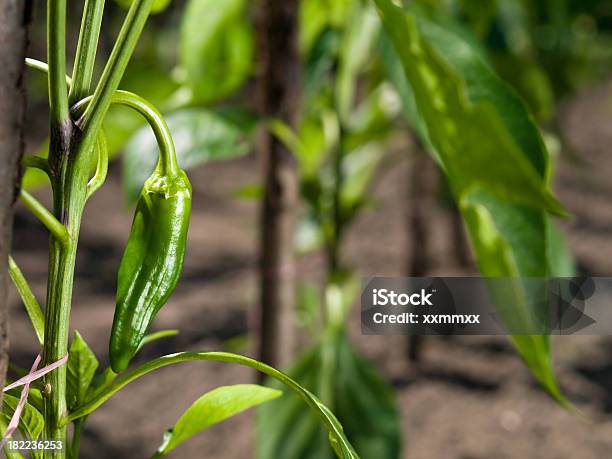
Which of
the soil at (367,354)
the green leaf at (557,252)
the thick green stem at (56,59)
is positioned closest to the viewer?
the thick green stem at (56,59)

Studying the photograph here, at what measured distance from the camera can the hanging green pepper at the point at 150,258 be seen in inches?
8.4

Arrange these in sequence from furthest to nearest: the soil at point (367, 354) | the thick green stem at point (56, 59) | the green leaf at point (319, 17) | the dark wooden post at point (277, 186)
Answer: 1. the soil at point (367, 354)
2. the green leaf at point (319, 17)
3. the dark wooden post at point (277, 186)
4. the thick green stem at point (56, 59)

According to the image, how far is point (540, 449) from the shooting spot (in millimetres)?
1024

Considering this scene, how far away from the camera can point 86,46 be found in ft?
0.67

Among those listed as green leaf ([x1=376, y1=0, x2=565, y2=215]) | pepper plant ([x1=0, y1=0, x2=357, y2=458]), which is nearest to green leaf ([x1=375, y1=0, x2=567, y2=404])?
green leaf ([x1=376, y1=0, x2=565, y2=215])

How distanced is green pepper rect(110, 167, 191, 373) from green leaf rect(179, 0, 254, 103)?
0.42 metres

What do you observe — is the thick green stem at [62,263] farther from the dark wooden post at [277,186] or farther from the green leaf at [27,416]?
the dark wooden post at [277,186]

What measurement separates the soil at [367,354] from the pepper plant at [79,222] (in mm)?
671

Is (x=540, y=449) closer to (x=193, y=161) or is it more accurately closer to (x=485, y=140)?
(x=193, y=161)

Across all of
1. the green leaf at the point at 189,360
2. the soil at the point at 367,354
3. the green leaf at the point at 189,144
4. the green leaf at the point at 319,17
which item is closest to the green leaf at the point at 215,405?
the green leaf at the point at 189,360

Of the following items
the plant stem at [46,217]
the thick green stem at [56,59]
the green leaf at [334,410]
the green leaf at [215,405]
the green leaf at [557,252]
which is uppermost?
the thick green stem at [56,59]

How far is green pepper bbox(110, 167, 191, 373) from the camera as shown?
8.5 inches

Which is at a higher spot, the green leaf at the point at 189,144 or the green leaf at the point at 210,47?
the green leaf at the point at 210,47

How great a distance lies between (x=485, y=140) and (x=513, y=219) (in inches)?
2.3
